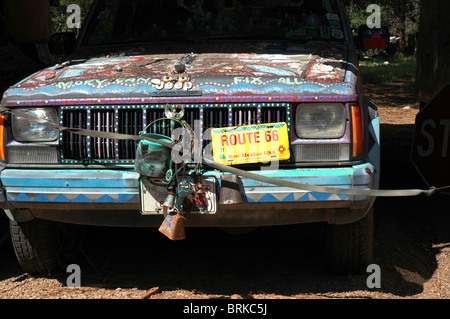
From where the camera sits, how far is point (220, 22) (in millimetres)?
5223

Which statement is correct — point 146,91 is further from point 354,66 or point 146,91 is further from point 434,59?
point 434,59

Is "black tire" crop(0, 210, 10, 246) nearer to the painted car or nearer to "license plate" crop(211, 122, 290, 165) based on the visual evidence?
the painted car

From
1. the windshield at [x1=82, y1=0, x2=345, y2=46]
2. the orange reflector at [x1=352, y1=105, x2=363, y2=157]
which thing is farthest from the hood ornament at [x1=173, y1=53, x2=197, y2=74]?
the orange reflector at [x1=352, y1=105, x2=363, y2=157]

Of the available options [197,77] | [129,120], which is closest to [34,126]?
[129,120]

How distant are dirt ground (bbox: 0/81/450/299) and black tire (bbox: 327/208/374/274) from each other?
0.08 metres

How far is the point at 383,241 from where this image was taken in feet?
17.2

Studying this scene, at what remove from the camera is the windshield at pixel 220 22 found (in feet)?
16.8

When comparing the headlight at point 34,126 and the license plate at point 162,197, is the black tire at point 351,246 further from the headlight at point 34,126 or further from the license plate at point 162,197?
the headlight at point 34,126

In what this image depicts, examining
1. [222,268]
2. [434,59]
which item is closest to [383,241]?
[222,268]

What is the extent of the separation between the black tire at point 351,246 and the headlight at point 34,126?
1.75m

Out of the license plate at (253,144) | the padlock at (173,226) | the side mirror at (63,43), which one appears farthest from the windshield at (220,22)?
the padlock at (173,226)

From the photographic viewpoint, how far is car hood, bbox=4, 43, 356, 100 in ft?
12.6

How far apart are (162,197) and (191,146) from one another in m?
0.31

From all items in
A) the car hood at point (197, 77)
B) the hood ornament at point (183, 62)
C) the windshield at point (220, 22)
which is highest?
the windshield at point (220, 22)
